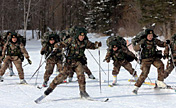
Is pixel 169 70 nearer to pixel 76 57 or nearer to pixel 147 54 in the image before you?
pixel 147 54

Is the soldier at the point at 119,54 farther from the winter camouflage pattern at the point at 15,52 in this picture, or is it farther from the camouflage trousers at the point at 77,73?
the winter camouflage pattern at the point at 15,52

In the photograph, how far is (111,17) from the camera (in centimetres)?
4428

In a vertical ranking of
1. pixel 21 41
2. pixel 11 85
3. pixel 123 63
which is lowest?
pixel 11 85

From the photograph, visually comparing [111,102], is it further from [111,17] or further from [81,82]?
[111,17]

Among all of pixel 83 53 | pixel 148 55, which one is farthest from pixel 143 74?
pixel 83 53

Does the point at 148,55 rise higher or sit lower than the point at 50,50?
higher

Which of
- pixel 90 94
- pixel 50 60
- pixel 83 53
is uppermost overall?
pixel 83 53

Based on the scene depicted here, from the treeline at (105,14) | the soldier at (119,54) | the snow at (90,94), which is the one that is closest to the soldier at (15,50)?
the snow at (90,94)

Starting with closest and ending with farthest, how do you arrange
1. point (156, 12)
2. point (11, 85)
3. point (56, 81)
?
point (56, 81), point (11, 85), point (156, 12)

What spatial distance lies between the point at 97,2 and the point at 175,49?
3456 cm

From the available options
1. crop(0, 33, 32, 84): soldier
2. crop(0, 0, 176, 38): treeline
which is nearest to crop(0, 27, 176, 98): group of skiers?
crop(0, 33, 32, 84): soldier

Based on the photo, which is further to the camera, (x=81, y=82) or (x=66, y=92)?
(x=66, y=92)

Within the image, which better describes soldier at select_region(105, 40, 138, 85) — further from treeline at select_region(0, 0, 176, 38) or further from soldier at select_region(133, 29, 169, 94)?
treeline at select_region(0, 0, 176, 38)

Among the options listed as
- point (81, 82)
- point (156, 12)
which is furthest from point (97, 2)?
point (81, 82)
